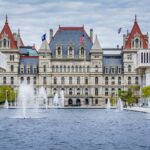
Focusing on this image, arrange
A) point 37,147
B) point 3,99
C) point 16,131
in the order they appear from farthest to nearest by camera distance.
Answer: point 3,99
point 16,131
point 37,147

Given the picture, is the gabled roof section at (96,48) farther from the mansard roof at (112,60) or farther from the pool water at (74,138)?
the pool water at (74,138)

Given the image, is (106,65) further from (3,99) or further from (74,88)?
(3,99)

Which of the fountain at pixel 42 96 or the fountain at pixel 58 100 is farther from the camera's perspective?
the fountain at pixel 58 100

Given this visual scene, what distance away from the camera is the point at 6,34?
140750 mm

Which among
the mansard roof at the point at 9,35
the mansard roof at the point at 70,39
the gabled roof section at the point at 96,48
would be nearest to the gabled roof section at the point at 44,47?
the mansard roof at the point at 70,39

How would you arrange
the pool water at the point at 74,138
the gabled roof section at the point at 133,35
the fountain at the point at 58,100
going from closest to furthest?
the pool water at the point at 74,138 < the fountain at the point at 58,100 < the gabled roof section at the point at 133,35

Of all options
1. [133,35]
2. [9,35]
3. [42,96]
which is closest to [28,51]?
[9,35]

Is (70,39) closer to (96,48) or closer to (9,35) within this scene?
(96,48)

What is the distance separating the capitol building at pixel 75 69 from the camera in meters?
139

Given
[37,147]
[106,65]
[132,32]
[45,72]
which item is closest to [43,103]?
[45,72]

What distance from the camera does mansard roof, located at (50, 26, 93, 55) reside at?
140 m

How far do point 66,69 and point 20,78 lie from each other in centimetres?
1065

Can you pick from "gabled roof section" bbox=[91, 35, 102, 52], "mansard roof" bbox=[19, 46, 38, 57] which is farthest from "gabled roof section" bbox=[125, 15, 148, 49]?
"mansard roof" bbox=[19, 46, 38, 57]

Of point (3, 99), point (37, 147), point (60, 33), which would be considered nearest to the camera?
point (37, 147)
